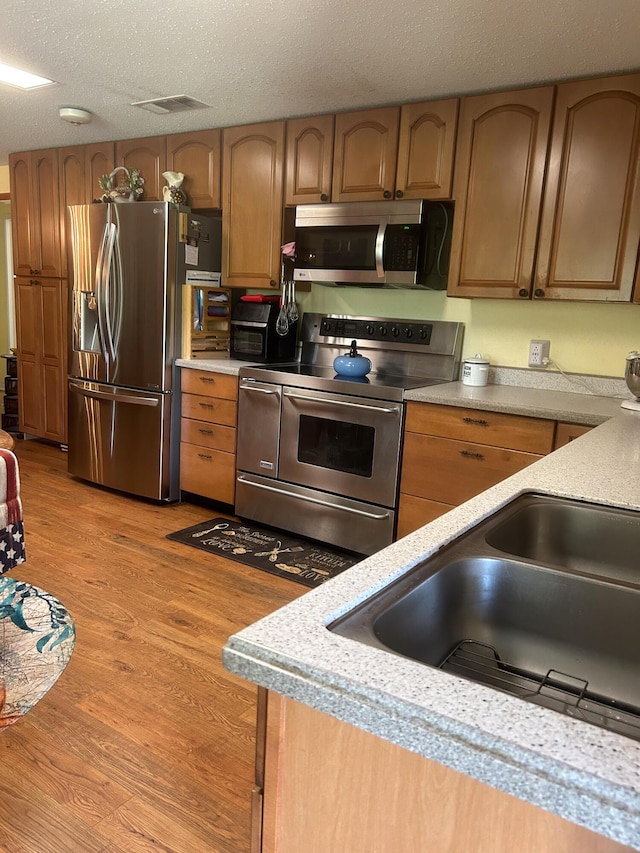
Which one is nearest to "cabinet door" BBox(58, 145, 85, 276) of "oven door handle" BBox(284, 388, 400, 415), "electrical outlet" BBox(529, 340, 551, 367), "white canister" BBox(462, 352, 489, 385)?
"oven door handle" BBox(284, 388, 400, 415)

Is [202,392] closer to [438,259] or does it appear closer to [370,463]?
[370,463]

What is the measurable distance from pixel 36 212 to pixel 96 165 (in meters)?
0.73

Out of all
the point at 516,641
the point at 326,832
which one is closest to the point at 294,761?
the point at 326,832

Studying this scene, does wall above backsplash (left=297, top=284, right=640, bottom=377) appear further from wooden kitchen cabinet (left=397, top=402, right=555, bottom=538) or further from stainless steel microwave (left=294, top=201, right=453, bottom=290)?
wooden kitchen cabinet (left=397, top=402, right=555, bottom=538)

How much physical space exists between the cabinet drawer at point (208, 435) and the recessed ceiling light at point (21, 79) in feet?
5.95

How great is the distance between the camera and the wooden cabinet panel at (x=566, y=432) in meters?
2.46

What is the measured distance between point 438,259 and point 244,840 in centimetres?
254

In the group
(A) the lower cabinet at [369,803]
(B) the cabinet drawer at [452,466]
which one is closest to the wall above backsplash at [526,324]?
(B) the cabinet drawer at [452,466]

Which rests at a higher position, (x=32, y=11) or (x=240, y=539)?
(x=32, y=11)

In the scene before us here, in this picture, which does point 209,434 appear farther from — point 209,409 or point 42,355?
point 42,355

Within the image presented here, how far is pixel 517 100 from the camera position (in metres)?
2.68

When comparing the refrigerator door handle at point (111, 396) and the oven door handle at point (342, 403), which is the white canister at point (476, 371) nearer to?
the oven door handle at point (342, 403)

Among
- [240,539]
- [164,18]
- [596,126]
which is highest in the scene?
[164,18]

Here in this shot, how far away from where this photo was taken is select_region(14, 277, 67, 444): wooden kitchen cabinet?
4555mm
